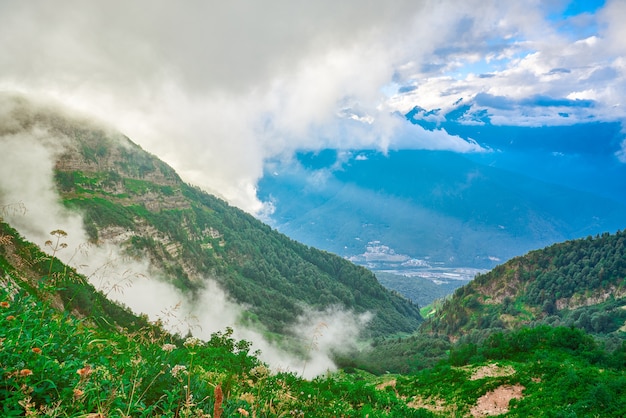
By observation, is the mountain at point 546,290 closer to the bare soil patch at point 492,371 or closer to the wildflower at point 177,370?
the bare soil patch at point 492,371

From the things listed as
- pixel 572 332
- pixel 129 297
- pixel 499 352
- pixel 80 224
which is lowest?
pixel 499 352

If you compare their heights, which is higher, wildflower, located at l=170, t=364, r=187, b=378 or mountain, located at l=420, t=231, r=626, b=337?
mountain, located at l=420, t=231, r=626, b=337

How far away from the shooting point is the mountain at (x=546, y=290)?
159 meters

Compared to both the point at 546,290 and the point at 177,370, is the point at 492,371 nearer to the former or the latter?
the point at 177,370

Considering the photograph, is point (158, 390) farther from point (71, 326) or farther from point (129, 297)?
point (129, 297)

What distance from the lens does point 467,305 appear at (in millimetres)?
185625

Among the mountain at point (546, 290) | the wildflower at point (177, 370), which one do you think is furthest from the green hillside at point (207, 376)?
the mountain at point (546, 290)

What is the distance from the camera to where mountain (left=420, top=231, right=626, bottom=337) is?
521 ft

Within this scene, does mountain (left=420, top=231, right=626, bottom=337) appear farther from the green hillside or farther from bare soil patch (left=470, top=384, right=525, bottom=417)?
bare soil patch (left=470, top=384, right=525, bottom=417)

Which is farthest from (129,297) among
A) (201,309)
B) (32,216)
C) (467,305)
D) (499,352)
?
(499,352)

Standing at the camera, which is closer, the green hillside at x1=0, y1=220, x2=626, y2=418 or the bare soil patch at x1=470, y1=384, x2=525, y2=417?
the green hillside at x1=0, y1=220, x2=626, y2=418

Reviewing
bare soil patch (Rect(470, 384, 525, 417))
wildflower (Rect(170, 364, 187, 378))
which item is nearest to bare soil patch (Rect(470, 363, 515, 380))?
bare soil patch (Rect(470, 384, 525, 417))

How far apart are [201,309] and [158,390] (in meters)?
205

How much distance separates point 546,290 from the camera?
169250 mm
